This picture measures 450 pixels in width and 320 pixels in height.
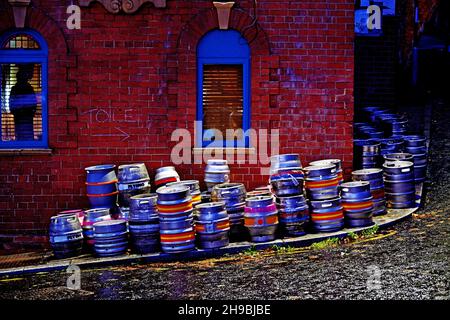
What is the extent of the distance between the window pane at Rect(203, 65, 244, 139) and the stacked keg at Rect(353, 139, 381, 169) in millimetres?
2063

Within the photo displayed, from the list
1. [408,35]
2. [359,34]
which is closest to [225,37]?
[359,34]

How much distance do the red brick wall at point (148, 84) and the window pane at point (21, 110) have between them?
0.33 meters

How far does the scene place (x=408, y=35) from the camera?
85.6ft

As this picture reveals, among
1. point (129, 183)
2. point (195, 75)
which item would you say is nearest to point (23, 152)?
point (129, 183)

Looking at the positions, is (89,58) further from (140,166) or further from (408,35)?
(408,35)

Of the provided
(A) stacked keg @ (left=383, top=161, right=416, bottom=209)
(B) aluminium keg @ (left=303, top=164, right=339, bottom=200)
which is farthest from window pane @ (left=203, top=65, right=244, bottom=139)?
(A) stacked keg @ (left=383, top=161, right=416, bottom=209)

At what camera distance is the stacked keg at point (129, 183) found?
33.6ft

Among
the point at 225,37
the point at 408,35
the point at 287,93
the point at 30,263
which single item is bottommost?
the point at 30,263

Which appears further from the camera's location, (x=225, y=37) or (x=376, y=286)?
(x=225, y=37)

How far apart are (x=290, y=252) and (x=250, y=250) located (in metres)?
0.57

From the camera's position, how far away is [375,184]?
10578mm

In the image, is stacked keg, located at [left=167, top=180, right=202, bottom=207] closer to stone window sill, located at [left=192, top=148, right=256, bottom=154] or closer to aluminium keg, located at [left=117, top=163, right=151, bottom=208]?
aluminium keg, located at [left=117, top=163, right=151, bottom=208]

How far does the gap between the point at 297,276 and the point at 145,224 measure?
252 centimetres

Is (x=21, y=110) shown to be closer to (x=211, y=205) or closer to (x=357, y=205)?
(x=211, y=205)
